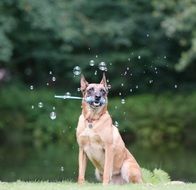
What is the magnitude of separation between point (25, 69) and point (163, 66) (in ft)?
17.1

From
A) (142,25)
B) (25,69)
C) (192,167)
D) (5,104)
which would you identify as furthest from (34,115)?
(192,167)

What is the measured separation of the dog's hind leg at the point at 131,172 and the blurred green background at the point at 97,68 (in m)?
12.8

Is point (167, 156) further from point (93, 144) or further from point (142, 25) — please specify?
point (93, 144)

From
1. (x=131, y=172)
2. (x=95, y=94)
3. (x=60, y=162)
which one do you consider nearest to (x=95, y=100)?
(x=95, y=94)

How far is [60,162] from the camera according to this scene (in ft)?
67.8

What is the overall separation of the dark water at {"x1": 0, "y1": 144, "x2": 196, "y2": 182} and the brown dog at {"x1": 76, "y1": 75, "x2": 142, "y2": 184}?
4.25 meters

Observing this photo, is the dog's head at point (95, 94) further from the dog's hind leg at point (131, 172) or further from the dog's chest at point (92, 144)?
the dog's hind leg at point (131, 172)

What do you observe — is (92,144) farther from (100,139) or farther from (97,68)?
(97,68)

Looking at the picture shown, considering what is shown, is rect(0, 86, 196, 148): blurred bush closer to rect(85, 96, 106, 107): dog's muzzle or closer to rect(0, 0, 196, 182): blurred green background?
rect(0, 0, 196, 182): blurred green background

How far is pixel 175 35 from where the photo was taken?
2756cm

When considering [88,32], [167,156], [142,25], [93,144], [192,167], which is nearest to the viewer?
[93,144]

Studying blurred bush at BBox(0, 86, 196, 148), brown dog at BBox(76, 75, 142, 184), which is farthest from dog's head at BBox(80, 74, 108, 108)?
blurred bush at BBox(0, 86, 196, 148)

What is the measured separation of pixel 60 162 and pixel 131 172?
31.9ft

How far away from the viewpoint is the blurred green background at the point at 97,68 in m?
25.4
